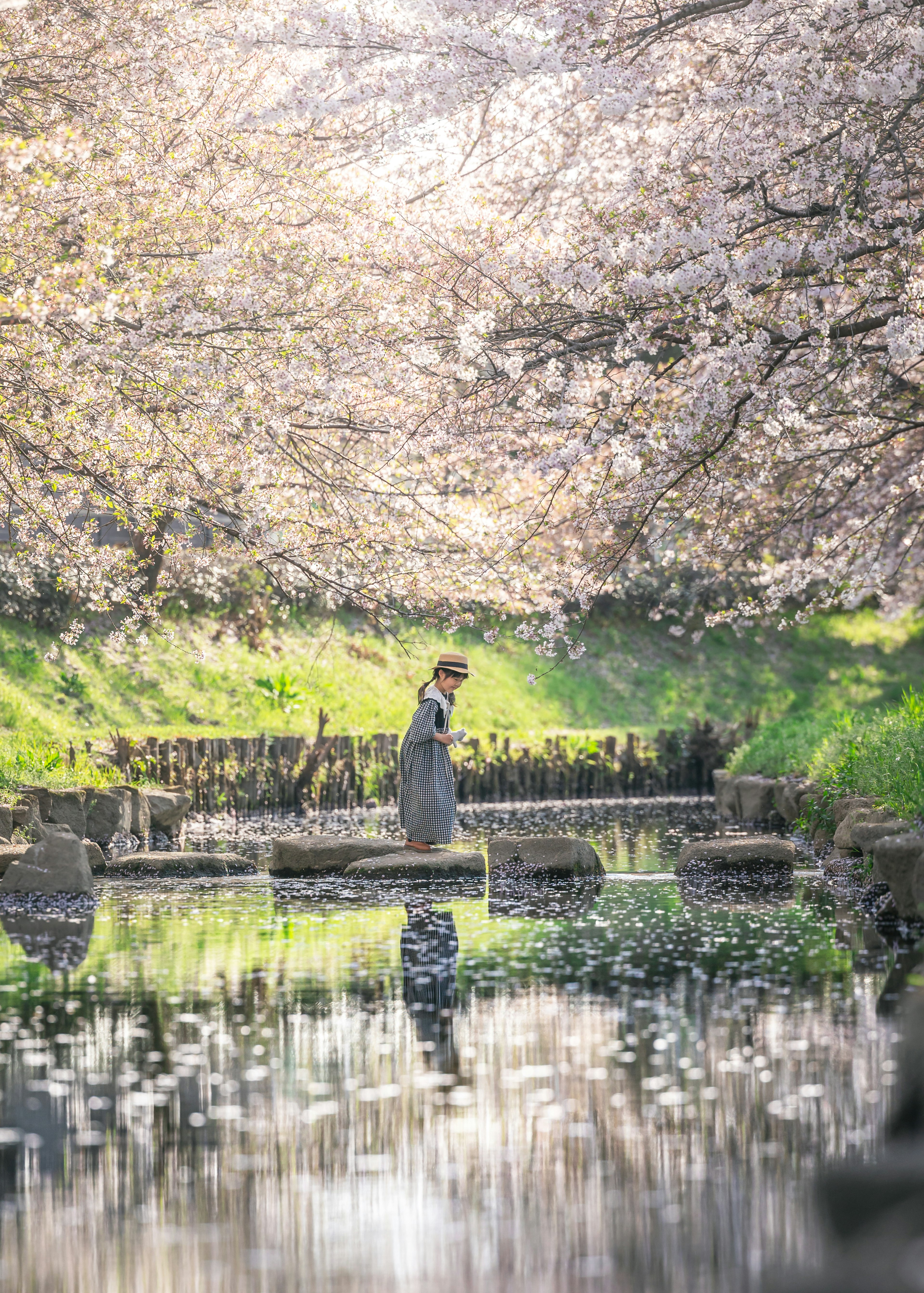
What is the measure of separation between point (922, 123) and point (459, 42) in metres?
3.42

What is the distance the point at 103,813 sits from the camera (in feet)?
46.3

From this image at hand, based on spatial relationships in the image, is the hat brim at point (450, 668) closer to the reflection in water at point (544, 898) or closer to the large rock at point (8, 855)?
the reflection in water at point (544, 898)

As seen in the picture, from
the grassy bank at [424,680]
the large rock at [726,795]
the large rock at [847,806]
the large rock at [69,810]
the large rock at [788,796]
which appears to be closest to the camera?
the large rock at [847,806]

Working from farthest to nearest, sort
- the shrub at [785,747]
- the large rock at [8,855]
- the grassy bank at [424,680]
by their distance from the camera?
1. the grassy bank at [424,680]
2. the shrub at [785,747]
3. the large rock at [8,855]

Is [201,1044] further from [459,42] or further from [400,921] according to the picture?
[459,42]

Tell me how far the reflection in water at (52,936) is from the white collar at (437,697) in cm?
340

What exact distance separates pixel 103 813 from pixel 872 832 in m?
A: 7.81

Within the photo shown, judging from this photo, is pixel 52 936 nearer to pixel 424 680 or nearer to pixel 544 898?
pixel 544 898

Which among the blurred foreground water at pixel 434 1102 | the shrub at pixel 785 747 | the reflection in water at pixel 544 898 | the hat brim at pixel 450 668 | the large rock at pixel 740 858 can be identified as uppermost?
the hat brim at pixel 450 668

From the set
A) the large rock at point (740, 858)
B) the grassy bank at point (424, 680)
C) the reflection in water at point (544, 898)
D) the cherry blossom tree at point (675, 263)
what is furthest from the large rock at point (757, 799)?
the reflection in water at point (544, 898)

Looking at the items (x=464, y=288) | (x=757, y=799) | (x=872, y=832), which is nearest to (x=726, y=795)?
(x=757, y=799)

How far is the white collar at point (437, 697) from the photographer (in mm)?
11805

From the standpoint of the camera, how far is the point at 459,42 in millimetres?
10531

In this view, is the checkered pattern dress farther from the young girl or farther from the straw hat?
the straw hat
